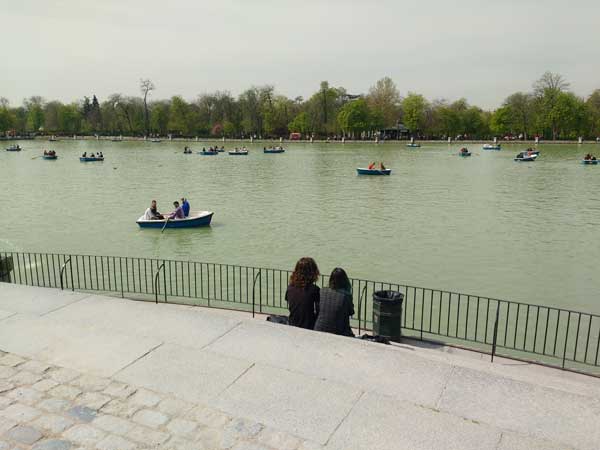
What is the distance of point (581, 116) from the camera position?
121 metres

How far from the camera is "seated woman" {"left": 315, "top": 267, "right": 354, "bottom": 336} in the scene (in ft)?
28.0

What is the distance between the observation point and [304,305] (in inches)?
354

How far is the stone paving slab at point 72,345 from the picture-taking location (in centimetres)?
757

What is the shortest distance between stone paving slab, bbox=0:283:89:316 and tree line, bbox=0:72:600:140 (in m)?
129

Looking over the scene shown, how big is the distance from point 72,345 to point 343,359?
Answer: 4.40 m

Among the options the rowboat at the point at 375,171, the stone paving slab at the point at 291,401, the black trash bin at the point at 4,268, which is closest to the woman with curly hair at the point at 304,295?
the stone paving slab at the point at 291,401

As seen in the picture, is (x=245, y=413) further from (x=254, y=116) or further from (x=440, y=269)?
(x=254, y=116)

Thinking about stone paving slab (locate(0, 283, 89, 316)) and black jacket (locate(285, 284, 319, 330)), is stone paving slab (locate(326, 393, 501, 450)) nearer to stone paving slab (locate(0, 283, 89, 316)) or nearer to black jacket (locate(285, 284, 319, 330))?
black jacket (locate(285, 284, 319, 330))

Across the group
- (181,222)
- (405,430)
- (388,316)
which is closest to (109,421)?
(405,430)

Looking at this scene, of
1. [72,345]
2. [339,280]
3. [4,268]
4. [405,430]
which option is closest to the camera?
[405,430]

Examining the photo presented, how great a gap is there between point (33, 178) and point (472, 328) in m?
52.7

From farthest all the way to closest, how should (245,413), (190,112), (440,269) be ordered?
(190,112) → (440,269) → (245,413)

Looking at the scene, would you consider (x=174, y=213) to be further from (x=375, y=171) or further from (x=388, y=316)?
(x=375, y=171)

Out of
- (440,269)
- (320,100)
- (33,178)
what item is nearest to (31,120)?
(320,100)
